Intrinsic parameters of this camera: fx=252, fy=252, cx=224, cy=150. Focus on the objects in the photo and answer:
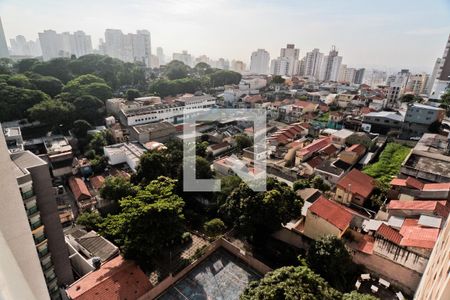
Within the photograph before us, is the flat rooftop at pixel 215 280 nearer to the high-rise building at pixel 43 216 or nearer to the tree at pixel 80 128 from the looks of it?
the high-rise building at pixel 43 216

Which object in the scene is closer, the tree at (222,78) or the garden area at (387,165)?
the garden area at (387,165)

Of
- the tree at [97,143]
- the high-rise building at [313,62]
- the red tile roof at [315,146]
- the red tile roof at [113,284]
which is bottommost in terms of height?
the red tile roof at [113,284]

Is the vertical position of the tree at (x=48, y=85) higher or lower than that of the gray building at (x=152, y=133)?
higher

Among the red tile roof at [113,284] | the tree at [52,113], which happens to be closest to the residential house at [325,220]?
the red tile roof at [113,284]

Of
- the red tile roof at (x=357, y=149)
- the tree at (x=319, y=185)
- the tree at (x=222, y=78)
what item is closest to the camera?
the tree at (x=319, y=185)

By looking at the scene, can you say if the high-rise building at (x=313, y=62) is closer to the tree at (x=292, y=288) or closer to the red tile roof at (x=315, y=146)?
the red tile roof at (x=315, y=146)

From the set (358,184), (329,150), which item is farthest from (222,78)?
(358,184)

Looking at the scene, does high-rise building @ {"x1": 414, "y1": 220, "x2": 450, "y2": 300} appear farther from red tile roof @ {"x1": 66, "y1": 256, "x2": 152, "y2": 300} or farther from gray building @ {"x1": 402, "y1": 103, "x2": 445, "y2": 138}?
gray building @ {"x1": 402, "y1": 103, "x2": 445, "y2": 138}

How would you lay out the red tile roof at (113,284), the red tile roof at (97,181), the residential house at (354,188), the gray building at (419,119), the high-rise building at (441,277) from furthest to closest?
the gray building at (419,119) < the red tile roof at (97,181) < the residential house at (354,188) < the red tile roof at (113,284) < the high-rise building at (441,277)
